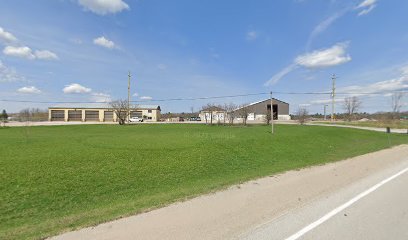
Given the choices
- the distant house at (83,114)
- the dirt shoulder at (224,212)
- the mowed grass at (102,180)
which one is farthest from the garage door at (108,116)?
the dirt shoulder at (224,212)

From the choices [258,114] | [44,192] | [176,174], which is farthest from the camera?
[258,114]

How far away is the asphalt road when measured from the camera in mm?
4254

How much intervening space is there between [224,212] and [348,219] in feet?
8.33

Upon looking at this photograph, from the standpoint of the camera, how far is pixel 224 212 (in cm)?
539

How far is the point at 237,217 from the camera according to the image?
16.6ft

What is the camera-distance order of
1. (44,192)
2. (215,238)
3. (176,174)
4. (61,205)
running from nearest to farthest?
1. (215,238)
2. (61,205)
3. (44,192)
4. (176,174)

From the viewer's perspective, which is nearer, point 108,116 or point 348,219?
point 348,219

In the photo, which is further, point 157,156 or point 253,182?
point 157,156

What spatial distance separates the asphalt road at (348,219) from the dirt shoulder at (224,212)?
1.03 feet

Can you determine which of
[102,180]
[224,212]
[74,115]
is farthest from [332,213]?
[74,115]

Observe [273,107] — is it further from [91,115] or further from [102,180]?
[102,180]

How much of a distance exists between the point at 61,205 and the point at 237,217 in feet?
16.5

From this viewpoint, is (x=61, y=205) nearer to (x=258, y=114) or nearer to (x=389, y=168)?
(x=389, y=168)

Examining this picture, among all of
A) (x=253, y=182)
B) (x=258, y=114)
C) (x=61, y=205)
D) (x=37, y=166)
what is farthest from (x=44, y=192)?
(x=258, y=114)
